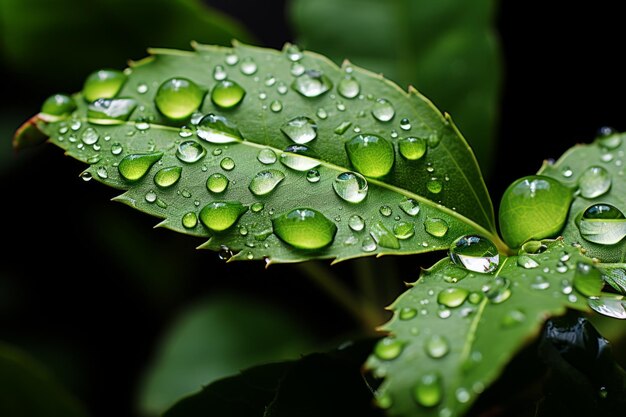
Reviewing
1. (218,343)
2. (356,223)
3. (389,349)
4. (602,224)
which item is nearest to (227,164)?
(356,223)

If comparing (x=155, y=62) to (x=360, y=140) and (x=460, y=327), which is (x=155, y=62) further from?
(x=460, y=327)

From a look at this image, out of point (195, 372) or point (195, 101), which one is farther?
point (195, 372)

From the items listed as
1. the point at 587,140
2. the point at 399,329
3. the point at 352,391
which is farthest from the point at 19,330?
the point at 587,140

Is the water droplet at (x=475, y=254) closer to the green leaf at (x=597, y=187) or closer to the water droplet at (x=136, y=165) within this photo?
the green leaf at (x=597, y=187)

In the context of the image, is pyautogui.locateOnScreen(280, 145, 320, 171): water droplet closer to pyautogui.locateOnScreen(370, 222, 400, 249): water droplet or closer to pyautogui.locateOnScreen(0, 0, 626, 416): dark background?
pyautogui.locateOnScreen(370, 222, 400, 249): water droplet

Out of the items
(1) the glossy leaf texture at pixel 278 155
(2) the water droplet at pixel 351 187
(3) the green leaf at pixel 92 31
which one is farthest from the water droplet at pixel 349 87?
(3) the green leaf at pixel 92 31

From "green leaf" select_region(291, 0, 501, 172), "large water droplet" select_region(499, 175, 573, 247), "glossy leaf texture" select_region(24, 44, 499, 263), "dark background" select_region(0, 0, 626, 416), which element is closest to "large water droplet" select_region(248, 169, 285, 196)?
"glossy leaf texture" select_region(24, 44, 499, 263)
